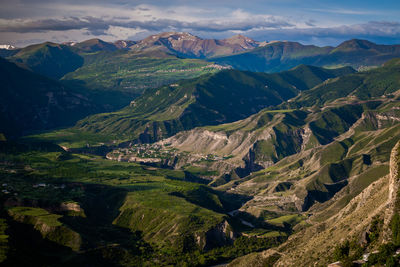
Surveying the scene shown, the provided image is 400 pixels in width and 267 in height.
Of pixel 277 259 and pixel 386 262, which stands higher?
pixel 386 262

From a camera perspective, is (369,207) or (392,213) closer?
(392,213)

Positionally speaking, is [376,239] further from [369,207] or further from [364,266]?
[369,207]

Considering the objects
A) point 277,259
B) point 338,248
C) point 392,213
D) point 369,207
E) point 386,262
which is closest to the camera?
point 386,262

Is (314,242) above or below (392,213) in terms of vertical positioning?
below

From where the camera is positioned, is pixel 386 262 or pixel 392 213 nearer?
pixel 386 262

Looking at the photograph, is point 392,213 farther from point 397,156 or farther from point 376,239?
point 397,156

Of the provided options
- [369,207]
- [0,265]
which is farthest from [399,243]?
[0,265]

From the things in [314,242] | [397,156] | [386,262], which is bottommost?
[314,242]

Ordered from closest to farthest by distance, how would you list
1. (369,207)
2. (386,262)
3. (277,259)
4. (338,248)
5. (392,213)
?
(386,262), (392,213), (338,248), (369,207), (277,259)

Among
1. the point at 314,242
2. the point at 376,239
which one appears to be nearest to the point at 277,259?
the point at 314,242
